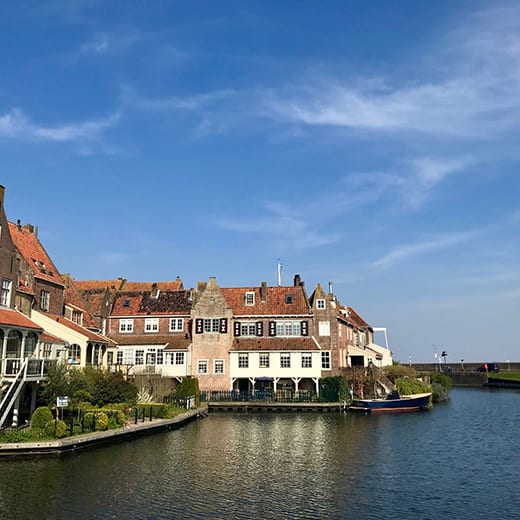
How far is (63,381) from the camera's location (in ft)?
120

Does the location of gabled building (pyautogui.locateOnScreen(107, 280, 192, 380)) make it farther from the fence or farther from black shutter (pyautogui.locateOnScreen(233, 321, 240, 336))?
black shutter (pyautogui.locateOnScreen(233, 321, 240, 336))

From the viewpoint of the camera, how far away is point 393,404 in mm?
55500

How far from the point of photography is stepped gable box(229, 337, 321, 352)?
198 feet

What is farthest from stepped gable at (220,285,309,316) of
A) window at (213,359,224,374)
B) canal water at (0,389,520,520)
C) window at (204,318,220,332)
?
canal water at (0,389,520,520)

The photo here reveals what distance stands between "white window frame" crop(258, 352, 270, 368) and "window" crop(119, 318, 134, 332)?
15345 mm

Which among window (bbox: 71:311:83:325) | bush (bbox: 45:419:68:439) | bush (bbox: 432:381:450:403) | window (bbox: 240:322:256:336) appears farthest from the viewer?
bush (bbox: 432:381:450:403)

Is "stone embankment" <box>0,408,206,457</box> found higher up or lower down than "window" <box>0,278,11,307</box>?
lower down

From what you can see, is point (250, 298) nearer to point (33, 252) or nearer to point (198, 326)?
point (198, 326)

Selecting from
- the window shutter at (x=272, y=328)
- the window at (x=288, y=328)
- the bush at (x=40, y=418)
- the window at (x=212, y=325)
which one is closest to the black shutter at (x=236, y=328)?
the window at (x=212, y=325)

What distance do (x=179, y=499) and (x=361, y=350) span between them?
53.1 m

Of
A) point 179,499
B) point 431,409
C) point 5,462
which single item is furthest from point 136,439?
point 431,409

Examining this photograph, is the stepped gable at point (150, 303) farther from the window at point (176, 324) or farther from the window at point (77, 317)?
the window at point (77, 317)

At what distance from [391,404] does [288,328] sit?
13.8 meters

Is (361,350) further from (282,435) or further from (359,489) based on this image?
(359,489)
